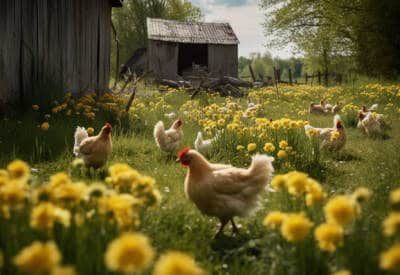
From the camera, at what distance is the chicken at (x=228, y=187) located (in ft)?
12.1

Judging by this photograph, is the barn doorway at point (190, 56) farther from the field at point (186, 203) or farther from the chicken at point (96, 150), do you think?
the chicken at point (96, 150)

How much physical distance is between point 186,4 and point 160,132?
51784 mm

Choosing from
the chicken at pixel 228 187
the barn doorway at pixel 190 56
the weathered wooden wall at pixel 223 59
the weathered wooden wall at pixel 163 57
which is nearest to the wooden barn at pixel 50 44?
the chicken at pixel 228 187

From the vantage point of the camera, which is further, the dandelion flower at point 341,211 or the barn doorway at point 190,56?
the barn doorway at point 190,56

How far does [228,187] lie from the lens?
370cm

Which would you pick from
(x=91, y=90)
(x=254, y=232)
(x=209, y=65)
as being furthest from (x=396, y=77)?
(x=254, y=232)

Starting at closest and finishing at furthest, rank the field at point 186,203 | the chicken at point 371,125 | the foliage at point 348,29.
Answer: the field at point 186,203, the chicken at point 371,125, the foliage at point 348,29

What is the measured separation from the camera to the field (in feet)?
7.37

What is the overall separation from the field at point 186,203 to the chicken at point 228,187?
247mm

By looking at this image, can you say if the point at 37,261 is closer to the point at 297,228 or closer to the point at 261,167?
the point at 297,228

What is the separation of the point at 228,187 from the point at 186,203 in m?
0.86

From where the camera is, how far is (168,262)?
1.37m

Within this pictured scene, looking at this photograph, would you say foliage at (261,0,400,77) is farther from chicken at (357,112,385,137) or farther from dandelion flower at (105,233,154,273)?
dandelion flower at (105,233,154,273)

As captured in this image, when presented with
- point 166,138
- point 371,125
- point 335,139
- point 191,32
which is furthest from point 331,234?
point 191,32
